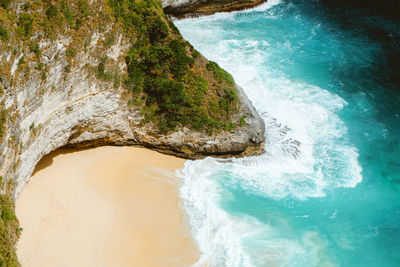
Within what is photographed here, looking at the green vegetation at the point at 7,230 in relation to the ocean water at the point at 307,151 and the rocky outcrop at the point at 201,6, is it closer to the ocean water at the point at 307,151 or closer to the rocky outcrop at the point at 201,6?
the ocean water at the point at 307,151

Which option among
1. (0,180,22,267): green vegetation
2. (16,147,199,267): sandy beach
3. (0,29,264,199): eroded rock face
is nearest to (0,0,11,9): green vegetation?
(0,29,264,199): eroded rock face

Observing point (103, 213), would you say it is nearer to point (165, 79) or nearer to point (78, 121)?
point (78, 121)

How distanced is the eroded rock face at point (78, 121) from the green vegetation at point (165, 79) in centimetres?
64

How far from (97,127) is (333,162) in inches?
556

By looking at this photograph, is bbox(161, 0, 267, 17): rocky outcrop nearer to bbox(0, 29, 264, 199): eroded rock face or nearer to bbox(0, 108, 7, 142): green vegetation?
bbox(0, 29, 264, 199): eroded rock face

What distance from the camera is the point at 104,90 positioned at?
64.4 ft

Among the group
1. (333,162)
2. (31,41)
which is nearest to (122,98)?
(31,41)

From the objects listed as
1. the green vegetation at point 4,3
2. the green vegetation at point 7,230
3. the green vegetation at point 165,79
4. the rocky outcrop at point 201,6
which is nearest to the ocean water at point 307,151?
the rocky outcrop at point 201,6

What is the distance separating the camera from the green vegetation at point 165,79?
21.0 meters

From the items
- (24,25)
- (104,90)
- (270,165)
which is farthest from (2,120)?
(270,165)

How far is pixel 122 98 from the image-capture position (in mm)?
20516

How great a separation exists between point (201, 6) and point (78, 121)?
884 inches

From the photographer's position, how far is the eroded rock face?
15.5 meters

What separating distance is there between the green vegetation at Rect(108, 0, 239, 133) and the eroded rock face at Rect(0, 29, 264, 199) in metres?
0.64
